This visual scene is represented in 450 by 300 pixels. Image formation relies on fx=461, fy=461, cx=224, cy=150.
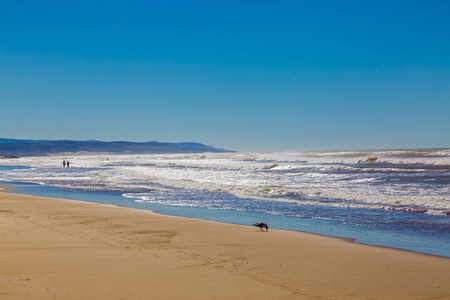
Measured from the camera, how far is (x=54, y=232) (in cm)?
971

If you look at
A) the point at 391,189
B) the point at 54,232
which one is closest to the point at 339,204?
the point at 391,189

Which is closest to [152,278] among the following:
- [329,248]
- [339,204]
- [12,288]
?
[12,288]

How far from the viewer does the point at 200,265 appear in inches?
272

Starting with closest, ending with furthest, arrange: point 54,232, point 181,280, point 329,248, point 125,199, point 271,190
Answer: point 181,280
point 329,248
point 54,232
point 125,199
point 271,190

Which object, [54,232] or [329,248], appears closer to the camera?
[329,248]

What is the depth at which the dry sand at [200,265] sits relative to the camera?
5.61 m

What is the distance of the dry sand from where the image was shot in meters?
5.61

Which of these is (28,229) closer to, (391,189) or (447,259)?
(447,259)

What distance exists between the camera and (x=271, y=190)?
21.3 m

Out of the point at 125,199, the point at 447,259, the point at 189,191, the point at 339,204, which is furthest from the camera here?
the point at 189,191

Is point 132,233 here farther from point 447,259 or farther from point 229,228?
point 447,259

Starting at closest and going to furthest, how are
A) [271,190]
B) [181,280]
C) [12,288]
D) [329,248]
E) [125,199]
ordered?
[12,288] → [181,280] → [329,248] → [125,199] → [271,190]

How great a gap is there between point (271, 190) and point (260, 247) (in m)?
12.7

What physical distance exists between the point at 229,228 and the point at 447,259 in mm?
4949
